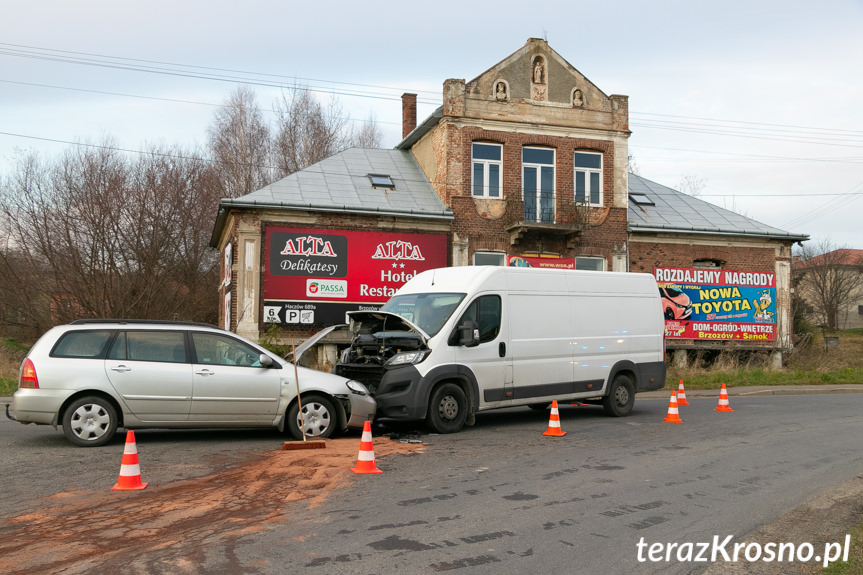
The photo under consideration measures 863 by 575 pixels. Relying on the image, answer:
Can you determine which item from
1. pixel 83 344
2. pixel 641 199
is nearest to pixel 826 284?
pixel 641 199

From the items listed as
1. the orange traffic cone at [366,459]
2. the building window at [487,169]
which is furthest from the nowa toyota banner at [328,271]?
the orange traffic cone at [366,459]

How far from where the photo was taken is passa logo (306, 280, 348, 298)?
2316cm

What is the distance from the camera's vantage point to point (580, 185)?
2631 cm

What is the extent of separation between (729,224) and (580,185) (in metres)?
6.45

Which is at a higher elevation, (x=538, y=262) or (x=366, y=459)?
(x=538, y=262)

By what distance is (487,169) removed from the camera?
2555 centimetres

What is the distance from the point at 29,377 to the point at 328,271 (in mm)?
13990

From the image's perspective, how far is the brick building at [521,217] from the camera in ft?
76.0

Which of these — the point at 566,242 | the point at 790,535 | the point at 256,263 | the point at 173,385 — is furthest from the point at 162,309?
the point at 790,535

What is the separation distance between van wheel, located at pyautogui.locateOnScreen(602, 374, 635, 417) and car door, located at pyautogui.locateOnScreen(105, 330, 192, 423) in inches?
293

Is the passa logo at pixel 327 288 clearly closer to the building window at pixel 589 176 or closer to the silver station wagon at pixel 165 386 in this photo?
the building window at pixel 589 176

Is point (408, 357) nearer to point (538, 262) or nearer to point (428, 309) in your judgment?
point (428, 309)

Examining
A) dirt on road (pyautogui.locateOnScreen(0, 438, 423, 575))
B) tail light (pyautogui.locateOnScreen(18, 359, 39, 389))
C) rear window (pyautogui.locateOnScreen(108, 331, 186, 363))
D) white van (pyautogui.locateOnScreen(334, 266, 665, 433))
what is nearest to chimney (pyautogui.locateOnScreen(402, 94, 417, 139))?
white van (pyautogui.locateOnScreen(334, 266, 665, 433))

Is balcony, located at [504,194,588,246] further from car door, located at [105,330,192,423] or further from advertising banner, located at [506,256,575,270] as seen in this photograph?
car door, located at [105,330,192,423]
